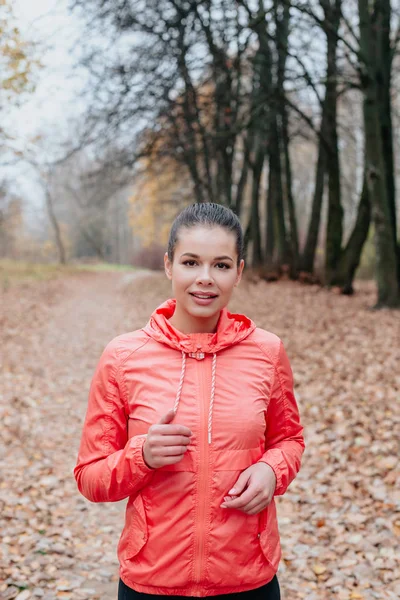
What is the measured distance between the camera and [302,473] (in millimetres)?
5332

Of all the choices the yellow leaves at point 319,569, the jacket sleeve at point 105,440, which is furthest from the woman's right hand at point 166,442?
the yellow leaves at point 319,569

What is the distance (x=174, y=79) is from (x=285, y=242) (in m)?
6.71

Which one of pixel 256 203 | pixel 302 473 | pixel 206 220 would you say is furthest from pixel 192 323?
pixel 256 203

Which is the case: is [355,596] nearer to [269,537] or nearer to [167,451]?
[269,537]

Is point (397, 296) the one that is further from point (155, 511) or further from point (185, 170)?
point (185, 170)

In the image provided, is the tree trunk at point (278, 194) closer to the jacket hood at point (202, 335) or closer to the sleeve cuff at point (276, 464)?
the jacket hood at point (202, 335)

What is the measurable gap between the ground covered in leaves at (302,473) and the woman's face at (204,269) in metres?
2.79

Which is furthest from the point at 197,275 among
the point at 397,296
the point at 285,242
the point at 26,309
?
the point at 285,242

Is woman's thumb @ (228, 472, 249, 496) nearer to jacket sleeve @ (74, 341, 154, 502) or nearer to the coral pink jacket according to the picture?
the coral pink jacket

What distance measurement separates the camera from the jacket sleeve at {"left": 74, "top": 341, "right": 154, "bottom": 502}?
1.73m

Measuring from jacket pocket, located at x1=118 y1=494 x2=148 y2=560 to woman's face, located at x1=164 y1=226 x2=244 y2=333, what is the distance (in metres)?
0.66

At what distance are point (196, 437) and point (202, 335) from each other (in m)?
0.34

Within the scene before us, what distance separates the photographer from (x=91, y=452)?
1.81m

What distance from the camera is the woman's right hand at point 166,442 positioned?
1.61m
